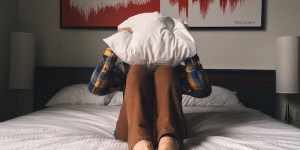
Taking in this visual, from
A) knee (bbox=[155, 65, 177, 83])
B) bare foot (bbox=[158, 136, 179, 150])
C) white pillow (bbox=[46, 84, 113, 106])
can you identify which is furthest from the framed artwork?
bare foot (bbox=[158, 136, 179, 150])

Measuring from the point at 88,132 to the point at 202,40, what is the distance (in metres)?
1.56

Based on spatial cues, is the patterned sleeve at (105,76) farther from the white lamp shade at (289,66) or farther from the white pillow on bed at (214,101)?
the white lamp shade at (289,66)

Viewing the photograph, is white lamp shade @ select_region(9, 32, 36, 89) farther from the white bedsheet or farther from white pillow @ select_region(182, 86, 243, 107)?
white pillow @ select_region(182, 86, 243, 107)

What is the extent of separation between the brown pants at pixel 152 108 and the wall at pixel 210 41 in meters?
1.49

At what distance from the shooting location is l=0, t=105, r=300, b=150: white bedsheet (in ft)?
3.57

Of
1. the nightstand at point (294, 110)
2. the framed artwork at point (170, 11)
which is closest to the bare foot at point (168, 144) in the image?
the framed artwork at point (170, 11)

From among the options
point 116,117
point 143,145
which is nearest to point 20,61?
point 116,117

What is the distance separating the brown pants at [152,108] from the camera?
1.02 metres

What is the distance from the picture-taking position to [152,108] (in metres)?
1.16

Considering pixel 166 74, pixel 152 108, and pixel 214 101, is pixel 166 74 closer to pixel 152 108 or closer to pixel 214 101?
pixel 152 108

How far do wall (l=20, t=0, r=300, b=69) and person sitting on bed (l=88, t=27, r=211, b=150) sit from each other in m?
1.29

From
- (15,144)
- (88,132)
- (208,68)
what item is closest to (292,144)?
(88,132)

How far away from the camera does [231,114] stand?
1813mm

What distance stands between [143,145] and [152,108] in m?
0.24
